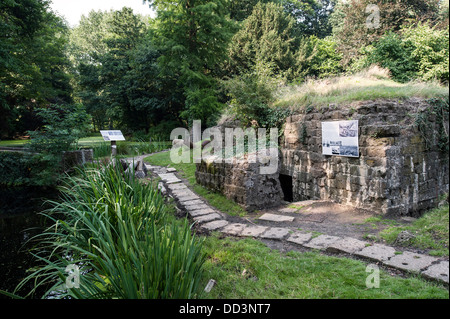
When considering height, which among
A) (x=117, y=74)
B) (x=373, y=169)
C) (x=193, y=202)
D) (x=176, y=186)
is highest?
(x=117, y=74)

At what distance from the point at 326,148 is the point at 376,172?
106cm

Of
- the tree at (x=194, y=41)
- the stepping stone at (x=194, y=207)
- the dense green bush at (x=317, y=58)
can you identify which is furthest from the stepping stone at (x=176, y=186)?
the dense green bush at (x=317, y=58)

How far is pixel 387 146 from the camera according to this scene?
4.47 m

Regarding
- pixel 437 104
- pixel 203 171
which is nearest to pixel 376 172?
pixel 437 104

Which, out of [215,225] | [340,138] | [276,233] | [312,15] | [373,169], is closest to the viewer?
[276,233]

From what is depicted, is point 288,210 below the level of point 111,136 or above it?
below

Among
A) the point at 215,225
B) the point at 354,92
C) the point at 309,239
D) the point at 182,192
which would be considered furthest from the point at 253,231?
the point at 354,92

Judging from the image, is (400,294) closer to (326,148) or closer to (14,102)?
(326,148)

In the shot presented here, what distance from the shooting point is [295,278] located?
2.61m

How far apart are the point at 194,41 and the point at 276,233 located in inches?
515

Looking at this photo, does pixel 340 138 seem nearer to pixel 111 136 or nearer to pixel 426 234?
pixel 426 234

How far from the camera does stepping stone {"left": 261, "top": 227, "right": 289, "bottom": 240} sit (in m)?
3.74

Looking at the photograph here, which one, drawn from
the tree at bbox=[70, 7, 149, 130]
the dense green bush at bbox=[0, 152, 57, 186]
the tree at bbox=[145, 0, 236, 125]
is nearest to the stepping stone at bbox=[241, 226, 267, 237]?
the dense green bush at bbox=[0, 152, 57, 186]

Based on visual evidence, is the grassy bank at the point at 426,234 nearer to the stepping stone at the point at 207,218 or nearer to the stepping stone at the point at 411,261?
the stepping stone at the point at 411,261
